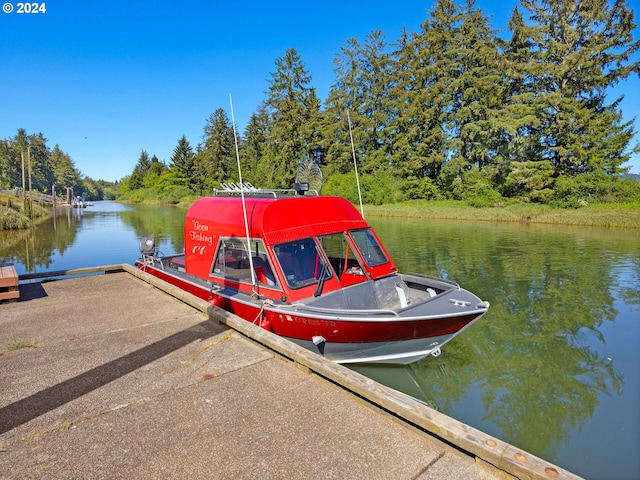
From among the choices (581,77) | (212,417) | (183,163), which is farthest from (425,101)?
(183,163)

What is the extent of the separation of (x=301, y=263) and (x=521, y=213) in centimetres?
3265

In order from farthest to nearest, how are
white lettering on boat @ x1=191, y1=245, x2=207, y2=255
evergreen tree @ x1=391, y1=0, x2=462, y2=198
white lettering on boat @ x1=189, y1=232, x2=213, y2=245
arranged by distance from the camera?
evergreen tree @ x1=391, y1=0, x2=462, y2=198 < white lettering on boat @ x1=191, y1=245, x2=207, y2=255 < white lettering on boat @ x1=189, y1=232, x2=213, y2=245

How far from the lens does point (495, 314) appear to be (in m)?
10.6

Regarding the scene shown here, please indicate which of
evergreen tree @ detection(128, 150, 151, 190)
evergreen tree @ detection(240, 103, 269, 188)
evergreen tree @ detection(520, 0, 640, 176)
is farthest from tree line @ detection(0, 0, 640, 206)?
evergreen tree @ detection(128, 150, 151, 190)

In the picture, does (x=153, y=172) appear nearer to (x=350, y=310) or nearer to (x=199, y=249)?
(x=199, y=249)

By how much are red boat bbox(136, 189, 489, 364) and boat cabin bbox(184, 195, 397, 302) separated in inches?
0.8

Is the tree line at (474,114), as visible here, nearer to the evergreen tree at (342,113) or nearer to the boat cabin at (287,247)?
the evergreen tree at (342,113)

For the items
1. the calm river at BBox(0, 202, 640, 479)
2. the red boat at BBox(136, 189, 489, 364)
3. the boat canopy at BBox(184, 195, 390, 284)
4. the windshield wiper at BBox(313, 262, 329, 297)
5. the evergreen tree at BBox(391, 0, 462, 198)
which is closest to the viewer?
the calm river at BBox(0, 202, 640, 479)

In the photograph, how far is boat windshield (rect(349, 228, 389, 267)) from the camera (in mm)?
8289

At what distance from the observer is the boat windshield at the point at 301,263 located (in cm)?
738

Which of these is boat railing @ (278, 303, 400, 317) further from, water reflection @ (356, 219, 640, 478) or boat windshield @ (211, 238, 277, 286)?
water reflection @ (356, 219, 640, 478)

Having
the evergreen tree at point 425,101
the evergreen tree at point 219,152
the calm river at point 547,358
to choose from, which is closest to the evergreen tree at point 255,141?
the evergreen tree at point 219,152

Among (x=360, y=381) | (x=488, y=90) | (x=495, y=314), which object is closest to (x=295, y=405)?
(x=360, y=381)

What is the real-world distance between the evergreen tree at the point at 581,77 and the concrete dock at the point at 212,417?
1474 inches
